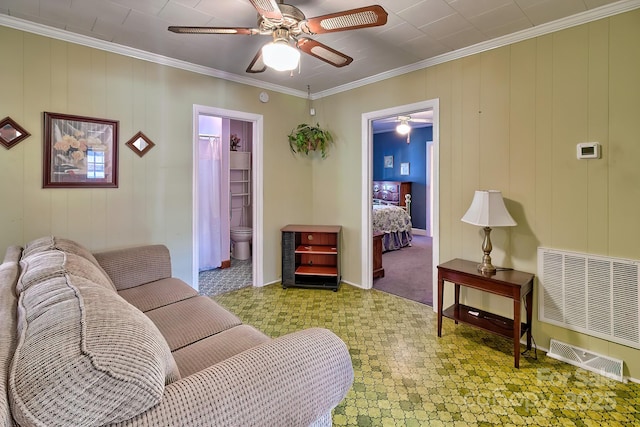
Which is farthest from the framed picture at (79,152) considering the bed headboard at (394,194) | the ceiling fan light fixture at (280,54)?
the bed headboard at (394,194)

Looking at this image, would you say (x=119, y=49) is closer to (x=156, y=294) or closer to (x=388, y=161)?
(x=156, y=294)

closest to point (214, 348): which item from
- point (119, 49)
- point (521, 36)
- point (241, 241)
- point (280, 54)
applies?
point (280, 54)

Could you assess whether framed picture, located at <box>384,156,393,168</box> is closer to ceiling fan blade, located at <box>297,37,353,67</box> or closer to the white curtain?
the white curtain

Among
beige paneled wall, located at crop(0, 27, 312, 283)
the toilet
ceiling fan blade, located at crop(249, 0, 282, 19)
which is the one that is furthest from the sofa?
the toilet

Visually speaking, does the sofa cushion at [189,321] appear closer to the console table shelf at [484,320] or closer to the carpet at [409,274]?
the console table shelf at [484,320]

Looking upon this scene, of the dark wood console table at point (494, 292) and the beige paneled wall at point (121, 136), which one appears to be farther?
the beige paneled wall at point (121, 136)

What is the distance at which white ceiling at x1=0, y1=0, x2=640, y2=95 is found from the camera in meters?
2.15

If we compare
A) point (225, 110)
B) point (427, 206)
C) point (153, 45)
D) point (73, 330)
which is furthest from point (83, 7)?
point (427, 206)

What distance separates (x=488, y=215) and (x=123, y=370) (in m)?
2.43

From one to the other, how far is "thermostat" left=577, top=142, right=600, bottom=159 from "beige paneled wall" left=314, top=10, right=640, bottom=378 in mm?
42

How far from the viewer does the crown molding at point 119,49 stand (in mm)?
2355

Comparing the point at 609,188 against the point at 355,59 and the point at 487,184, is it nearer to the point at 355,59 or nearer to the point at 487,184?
the point at 487,184

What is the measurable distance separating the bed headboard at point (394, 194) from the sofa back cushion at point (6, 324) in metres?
6.96

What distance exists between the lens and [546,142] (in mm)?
2459
